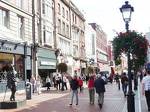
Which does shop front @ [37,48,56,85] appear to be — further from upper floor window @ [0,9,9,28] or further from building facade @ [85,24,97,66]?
building facade @ [85,24,97,66]

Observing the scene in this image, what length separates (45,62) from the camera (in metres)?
46.5

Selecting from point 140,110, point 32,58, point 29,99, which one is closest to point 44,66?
point 32,58

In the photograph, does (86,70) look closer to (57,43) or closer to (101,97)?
(57,43)

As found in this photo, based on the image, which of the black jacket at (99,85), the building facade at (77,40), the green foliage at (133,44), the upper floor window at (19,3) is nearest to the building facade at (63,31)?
the building facade at (77,40)

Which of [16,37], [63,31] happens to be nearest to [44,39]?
[16,37]

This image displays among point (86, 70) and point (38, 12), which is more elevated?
point (38, 12)

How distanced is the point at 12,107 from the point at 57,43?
3264 centimetres

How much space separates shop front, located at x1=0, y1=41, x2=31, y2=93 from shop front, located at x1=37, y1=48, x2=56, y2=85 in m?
4.37

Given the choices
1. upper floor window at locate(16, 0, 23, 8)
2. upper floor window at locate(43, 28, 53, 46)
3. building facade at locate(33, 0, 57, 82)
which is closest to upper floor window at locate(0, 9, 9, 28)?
upper floor window at locate(16, 0, 23, 8)

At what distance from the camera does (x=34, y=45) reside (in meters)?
40.8

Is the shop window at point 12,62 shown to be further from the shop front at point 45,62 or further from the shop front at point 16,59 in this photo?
the shop front at point 45,62

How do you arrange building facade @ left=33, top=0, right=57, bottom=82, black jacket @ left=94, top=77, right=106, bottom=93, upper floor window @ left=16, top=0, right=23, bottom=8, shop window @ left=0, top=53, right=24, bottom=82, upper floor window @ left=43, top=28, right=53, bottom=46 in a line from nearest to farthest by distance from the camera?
black jacket @ left=94, top=77, right=106, bottom=93, shop window @ left=0, top=53, right=24, bottom=82, upper floor window @ left=16, top=0, right=23, bottom=8, building facade @ left=33, top=0, right=57, bottom=82, upper floor window @ left=43, top=28, right=53, bottom=46

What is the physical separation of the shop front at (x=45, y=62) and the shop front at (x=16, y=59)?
4373 mm

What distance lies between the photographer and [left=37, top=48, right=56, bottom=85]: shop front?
44375 mm
